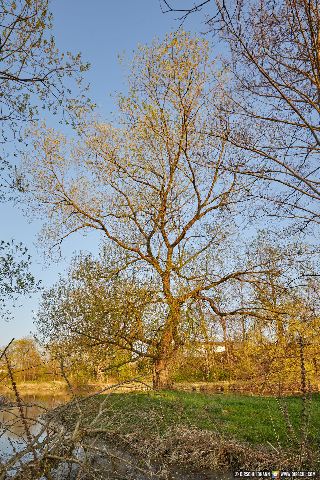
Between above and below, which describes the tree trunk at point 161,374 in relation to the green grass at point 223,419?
above

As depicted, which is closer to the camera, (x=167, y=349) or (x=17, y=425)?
(x=17, y=425)

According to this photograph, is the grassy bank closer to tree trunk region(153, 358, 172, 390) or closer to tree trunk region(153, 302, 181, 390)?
tree trunk region(153, 302, 181, 390)

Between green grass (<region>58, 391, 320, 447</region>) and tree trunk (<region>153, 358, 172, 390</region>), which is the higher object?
tree trunk (<region>153, 358, 172, 390</region>)

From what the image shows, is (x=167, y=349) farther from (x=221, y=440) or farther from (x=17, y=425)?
(x=221, y=440)

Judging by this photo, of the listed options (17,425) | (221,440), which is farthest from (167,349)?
(221,440)

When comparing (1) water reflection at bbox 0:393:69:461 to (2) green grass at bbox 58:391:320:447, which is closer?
(1) water reflection at bbox 0:393:69:461

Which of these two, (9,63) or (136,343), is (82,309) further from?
(9,63)

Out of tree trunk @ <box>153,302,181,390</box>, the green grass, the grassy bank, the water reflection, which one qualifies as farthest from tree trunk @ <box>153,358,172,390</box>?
the grassy bank

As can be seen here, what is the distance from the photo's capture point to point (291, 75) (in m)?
8.46

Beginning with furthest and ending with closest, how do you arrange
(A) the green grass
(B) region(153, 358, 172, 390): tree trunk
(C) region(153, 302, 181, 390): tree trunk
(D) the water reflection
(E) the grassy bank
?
(B) region(153, 358, 172, 390): tree trunk, (C) region(153, 302, 181, 390): tree trunk, (A) the green grass, (E) the grassy bank, (D) the water reflection

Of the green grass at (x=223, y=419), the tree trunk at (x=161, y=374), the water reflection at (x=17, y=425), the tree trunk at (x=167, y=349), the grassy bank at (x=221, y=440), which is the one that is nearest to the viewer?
the water reflection at (x=17, y=425)

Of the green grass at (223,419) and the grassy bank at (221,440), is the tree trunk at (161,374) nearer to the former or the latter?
the green grass at (223,419)

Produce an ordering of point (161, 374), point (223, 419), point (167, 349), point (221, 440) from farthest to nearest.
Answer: point (161, 374)
point (167, 349)
point (223, 419)
point (221, 440)

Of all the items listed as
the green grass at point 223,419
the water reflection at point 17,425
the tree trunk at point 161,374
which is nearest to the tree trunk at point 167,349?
the tree trunk at point 161,374
